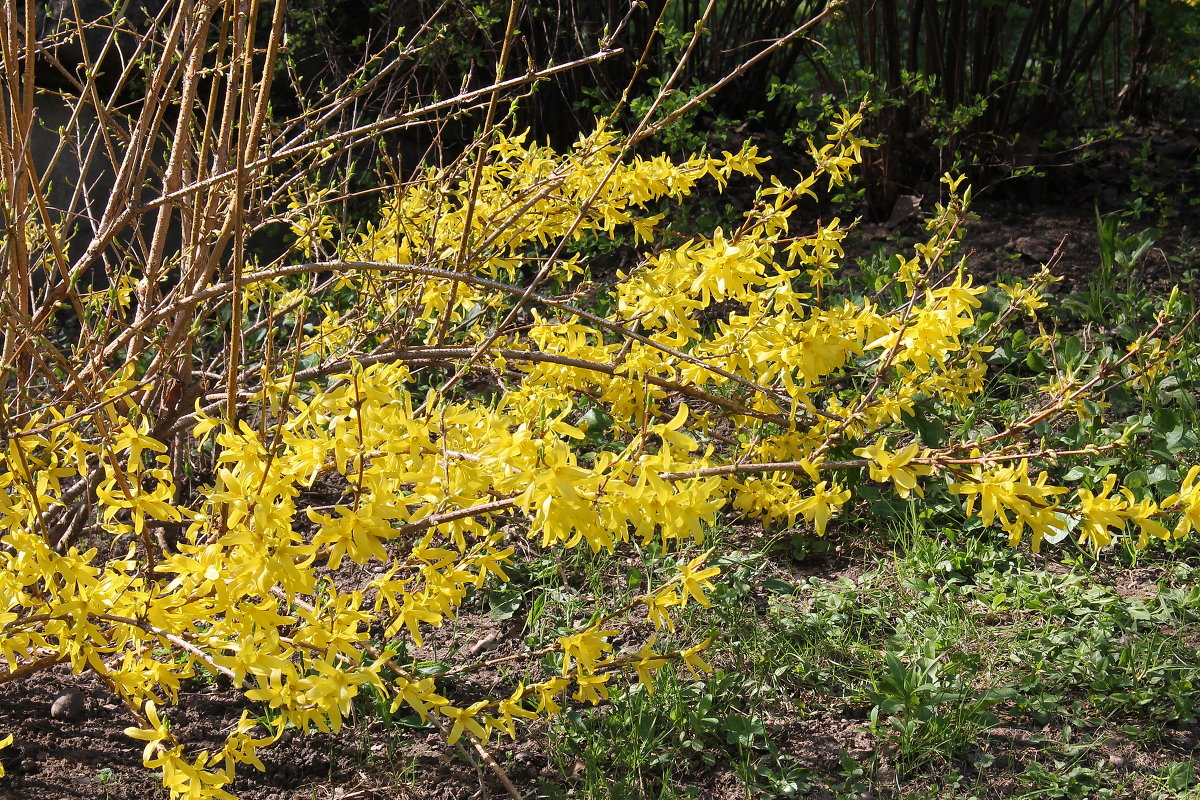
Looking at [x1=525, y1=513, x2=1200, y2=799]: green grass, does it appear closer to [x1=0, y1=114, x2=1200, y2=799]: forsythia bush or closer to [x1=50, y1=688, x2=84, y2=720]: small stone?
[x1=0, y1=114, x2=1200, y2=799]: forsythia bush

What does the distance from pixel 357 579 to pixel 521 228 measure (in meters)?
1.03

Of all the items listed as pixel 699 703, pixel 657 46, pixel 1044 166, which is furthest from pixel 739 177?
pixel 699 703

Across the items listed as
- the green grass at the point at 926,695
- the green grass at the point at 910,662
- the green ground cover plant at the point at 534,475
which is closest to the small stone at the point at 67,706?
the green ground cover plant at the point at 534,475

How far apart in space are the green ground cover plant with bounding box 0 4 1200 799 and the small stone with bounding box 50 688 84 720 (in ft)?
0.32

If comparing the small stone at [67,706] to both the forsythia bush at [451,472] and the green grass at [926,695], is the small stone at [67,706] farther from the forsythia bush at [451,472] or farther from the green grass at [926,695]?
the green grass at [926,695]

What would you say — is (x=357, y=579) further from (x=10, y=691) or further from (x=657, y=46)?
(x=657, y=46)

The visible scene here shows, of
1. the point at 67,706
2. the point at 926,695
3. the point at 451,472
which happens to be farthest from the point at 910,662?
the point at 67,706

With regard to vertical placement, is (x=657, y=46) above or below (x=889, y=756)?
above

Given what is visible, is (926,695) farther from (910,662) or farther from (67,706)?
(67,706)

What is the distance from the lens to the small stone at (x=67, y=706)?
231 cm

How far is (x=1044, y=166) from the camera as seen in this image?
15.3 ft

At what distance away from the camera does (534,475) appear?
1.43m

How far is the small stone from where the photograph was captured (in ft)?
7.59

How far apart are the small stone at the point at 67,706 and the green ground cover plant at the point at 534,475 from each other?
10 centimetres
